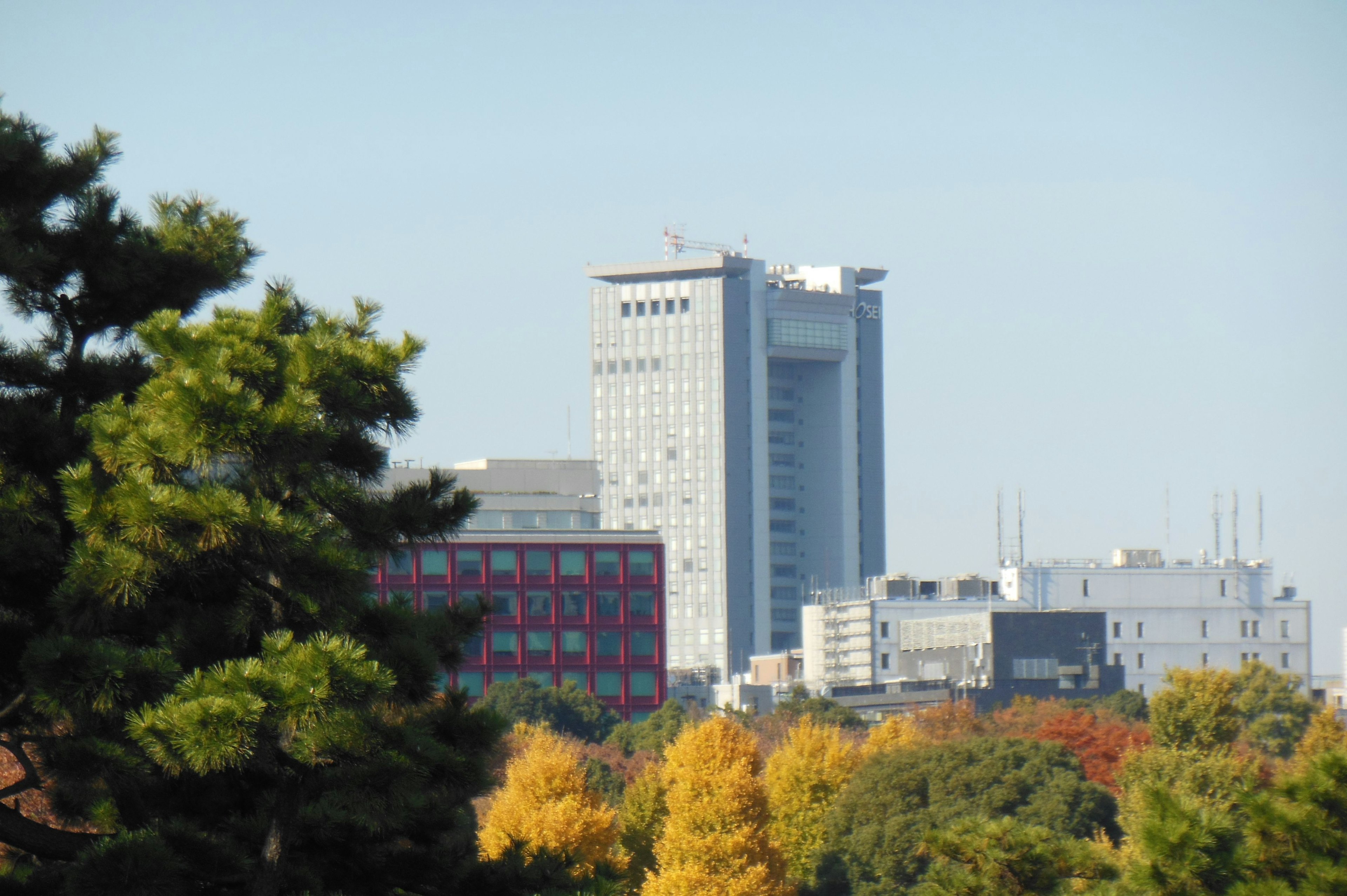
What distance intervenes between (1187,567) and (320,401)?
168 metres

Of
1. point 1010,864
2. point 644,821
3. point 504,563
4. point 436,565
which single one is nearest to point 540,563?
point 504,563

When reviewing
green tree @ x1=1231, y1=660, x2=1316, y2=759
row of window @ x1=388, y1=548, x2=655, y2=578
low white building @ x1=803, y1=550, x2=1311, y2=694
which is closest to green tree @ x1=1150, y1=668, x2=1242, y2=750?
green tree @ x1=1231, y1=660, x2=1316, y2=759

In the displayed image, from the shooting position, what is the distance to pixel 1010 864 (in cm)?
3145

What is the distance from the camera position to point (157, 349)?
17156 mm

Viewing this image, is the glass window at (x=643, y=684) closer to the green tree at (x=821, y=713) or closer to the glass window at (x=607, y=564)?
the glass window at (x=607, y=564)

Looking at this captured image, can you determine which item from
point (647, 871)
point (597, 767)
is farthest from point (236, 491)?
point (597, 767)

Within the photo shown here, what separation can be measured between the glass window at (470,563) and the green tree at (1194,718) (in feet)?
257

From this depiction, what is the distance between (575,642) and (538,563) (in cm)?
728

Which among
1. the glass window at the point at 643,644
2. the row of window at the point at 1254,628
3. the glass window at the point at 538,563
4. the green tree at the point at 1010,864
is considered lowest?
the row of window at the point at 1254,628

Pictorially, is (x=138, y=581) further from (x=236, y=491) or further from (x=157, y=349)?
(x=157, y=349)

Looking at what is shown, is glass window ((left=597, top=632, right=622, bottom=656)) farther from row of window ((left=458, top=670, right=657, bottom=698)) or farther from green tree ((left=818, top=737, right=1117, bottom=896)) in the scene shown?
green tree ((left=818, top=737, right=1117, bottom=896))

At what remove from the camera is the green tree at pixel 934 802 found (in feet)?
216

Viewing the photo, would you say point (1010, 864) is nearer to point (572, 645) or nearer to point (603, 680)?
point (572, 645)

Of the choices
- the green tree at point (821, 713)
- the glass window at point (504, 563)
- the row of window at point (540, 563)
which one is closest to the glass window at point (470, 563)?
the row of window at point (540, 563)
